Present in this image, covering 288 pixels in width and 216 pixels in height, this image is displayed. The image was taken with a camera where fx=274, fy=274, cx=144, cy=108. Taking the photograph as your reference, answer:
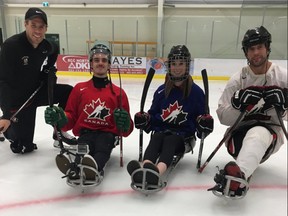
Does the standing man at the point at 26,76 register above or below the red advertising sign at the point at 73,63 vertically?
above

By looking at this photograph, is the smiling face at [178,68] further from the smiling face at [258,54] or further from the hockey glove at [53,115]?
the hockey glove at [53,115]

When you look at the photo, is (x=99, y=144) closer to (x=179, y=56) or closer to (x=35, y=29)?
(x=179, y=56)

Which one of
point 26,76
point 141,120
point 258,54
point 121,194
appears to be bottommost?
point 121,194

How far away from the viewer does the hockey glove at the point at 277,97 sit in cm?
138

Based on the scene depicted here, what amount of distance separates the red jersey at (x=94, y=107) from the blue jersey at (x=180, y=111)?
0.74ft

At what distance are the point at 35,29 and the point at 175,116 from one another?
1.09 metres

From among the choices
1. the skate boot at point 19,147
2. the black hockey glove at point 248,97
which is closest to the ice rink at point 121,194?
the skate boot at point 19,147

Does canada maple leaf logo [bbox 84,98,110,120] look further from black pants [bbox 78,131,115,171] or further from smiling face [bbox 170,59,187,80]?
smiling face [bbox 170,59,187,80]

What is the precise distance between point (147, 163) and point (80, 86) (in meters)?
0.75

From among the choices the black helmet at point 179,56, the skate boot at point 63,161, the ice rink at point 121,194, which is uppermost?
the black helmet at point 179,56

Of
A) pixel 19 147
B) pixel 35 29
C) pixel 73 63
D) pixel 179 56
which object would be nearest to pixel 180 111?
pixel 179 56

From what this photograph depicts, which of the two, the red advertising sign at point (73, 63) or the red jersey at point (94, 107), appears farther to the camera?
the red advertising sign at point (73, 63)

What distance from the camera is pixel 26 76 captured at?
6.41 ft

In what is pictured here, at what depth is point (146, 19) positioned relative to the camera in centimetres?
877
